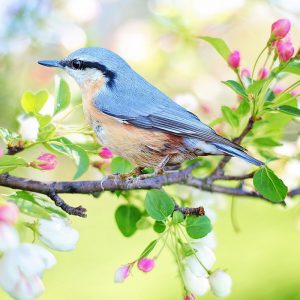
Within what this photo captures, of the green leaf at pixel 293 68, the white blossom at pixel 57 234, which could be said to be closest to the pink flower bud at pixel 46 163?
the white blossom at pixel 57 234

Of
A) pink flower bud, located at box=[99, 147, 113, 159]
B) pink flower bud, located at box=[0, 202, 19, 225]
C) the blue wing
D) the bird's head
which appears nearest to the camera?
pink flower bud, located at box=[0, 202, 19, 225]

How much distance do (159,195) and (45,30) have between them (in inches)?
50.8

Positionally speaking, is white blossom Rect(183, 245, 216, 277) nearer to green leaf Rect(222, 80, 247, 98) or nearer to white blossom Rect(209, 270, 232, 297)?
white blossom Rect(209, 270, 232, 297)

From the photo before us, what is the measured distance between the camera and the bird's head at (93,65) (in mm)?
1878

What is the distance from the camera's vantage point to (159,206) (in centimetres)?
140

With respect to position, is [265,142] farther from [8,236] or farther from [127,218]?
[8,236]

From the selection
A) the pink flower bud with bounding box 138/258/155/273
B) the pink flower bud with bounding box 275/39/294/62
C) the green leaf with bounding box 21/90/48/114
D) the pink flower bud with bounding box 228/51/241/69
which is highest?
the pink flower bud with bounding box 275/39/294/62

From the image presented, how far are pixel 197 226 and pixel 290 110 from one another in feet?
1.17

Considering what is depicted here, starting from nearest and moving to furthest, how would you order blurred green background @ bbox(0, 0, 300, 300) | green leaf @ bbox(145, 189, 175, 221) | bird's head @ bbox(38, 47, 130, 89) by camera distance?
green leaf @ bbox(145, 189, 175, 221) < bird's head @ bbox(38, 47, 130, 89) < blurred green background @ bbox(0, 0, 300, 300)

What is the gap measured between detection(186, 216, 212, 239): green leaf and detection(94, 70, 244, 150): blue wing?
0.31 metres

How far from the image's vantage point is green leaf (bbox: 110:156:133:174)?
1.67 metres

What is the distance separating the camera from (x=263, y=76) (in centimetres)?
166

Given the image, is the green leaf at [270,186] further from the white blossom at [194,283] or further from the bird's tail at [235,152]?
the white blossom at [194,283]

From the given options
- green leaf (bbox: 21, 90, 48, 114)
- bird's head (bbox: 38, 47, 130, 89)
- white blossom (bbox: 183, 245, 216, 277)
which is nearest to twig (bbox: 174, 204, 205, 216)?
white blossom (bbox: 183, 245, 216, 277)
